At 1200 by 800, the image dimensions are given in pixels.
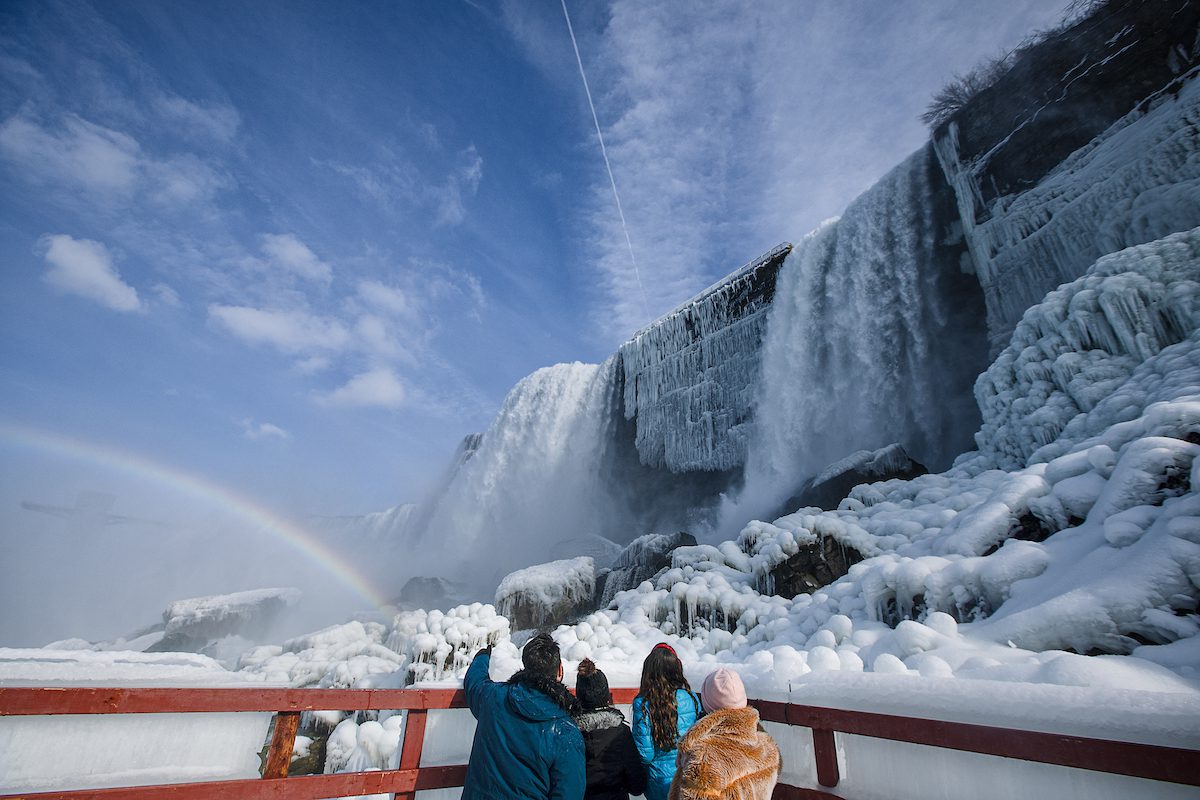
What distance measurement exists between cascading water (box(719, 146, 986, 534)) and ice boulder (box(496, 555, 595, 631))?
629cm

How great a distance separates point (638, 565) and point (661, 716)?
12567mm

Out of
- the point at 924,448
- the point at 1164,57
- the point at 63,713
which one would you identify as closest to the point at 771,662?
the point at 63,713

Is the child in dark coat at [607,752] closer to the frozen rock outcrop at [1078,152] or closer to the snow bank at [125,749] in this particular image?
the snow bank at [125,749]

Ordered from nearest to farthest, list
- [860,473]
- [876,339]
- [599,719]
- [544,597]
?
[599,719]
[860,473]
[544,597]
[876,339]

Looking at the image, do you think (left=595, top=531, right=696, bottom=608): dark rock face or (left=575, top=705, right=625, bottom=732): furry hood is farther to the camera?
(left=595, top=531, right=696, bottom=608): dark rock face

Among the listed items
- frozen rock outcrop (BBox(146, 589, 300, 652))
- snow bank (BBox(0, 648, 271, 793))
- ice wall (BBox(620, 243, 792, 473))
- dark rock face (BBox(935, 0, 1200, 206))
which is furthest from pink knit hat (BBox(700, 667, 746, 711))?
frozen rock outcrop (BBox(146, 589, 300, 652))

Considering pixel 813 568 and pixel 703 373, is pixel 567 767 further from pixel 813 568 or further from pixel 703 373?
pixel 703 373

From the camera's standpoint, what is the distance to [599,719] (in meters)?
2.44

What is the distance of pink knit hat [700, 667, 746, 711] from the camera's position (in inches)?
79.4

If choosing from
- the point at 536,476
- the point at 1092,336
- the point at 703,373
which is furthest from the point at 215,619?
the point at 1092,336

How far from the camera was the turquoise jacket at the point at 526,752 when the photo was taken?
7.05 ft

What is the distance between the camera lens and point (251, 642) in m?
26.2

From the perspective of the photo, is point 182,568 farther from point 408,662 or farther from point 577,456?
point 408,662

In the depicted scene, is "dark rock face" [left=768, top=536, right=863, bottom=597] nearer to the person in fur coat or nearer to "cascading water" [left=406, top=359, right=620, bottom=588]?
the person in fur coat
